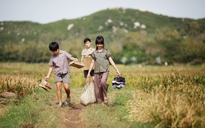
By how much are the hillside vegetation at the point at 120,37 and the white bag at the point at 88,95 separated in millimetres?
84756

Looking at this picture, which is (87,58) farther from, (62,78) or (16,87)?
(16,87)

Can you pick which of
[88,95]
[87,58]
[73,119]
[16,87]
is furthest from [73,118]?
[16,87]

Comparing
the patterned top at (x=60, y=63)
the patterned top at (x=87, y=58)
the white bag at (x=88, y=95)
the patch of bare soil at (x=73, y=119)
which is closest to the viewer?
the patch of bare soil at (x=73, y=119)

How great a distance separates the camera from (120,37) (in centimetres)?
16575

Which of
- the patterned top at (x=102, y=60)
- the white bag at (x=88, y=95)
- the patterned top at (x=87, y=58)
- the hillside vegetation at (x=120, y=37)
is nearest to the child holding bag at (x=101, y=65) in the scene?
the patterned top at (x=102, y=60)

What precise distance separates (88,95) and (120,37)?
15866 cm

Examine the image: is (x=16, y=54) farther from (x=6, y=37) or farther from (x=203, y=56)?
(x=203, y=56)

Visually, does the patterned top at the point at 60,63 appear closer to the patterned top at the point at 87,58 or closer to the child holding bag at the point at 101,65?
the child holding bag at the point at 101,65

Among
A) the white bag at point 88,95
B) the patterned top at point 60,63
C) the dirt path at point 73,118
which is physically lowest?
the dirt path at point 73,118

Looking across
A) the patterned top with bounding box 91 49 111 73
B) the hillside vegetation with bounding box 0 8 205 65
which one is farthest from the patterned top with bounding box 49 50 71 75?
the hillside vegetation with bounding box 0 8 205 65

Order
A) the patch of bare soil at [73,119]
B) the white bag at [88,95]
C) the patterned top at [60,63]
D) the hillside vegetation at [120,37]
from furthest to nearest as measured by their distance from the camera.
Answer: the hillside vegetation at [120,37]
the white bag at [88,95]
the patterned top at [60,63]
the patch of bare soil at [73,119]

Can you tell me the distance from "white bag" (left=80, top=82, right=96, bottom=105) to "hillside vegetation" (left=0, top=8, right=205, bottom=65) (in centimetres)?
8476

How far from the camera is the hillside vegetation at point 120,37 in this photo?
104188mm

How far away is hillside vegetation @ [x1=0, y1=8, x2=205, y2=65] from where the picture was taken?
104 metres
